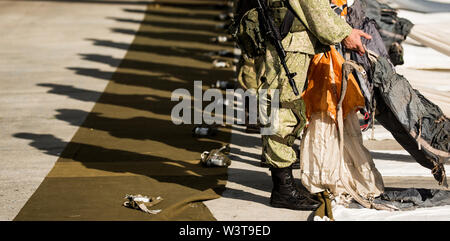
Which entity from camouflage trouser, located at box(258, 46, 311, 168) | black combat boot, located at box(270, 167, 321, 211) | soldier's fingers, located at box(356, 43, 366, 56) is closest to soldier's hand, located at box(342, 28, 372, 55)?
soldier's fingers, located at box(356, 43, 366, 56)

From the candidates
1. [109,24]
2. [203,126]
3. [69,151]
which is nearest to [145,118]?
[203,126]

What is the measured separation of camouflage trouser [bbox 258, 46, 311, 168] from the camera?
6.78 metres

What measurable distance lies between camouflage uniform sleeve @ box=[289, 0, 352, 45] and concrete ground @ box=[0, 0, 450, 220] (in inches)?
52.6

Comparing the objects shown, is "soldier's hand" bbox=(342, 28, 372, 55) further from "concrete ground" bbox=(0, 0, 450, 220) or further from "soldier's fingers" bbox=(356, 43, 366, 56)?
"concrete ground" bbox=(0, 0, 450, 220)

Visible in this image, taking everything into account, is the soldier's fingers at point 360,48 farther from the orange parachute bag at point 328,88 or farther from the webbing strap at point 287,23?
the webbing strap at point 287,23

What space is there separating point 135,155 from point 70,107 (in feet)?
A: 8.76

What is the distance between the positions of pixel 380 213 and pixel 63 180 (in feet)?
8.98

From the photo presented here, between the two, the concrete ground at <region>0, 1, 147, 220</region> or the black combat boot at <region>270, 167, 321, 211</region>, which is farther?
the concrete ground at <region>0, 1, 147, 220</region>

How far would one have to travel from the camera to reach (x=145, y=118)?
10.4m

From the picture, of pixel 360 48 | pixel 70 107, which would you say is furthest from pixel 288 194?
pixel 70 107

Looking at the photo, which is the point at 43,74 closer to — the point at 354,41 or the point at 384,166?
the point at 384,166

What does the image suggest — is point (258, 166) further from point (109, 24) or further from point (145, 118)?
point (109, 24)
